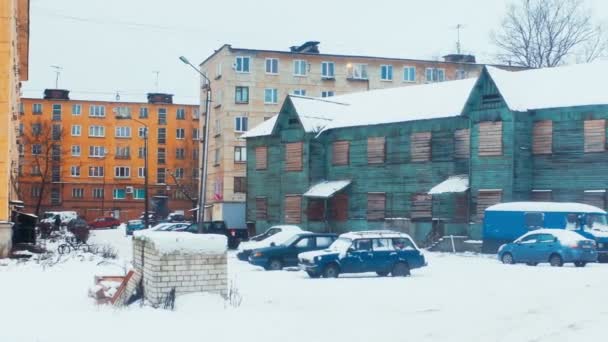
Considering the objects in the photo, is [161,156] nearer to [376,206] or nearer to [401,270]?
[376,206]

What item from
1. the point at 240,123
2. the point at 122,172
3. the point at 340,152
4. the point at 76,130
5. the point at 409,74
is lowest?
the point at 122,172

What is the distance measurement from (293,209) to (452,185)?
12.7m

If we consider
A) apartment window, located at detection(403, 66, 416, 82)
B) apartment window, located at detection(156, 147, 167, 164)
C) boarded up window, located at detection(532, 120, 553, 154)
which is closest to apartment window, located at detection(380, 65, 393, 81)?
apartment window, located at detection(403, 66, 416, 82)

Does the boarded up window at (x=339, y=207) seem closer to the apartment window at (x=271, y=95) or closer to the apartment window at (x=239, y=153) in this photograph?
the apartment window at (x=239, y=153)

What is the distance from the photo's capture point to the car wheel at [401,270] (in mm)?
25641

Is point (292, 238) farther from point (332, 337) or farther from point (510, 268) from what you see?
point (332, 337)

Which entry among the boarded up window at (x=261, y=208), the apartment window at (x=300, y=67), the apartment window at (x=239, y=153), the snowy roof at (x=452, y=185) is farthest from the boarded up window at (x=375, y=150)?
the apartment window at (x=300, y=67)

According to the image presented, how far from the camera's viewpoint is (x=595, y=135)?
3900 cm

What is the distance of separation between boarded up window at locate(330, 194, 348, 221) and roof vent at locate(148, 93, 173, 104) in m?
52.0

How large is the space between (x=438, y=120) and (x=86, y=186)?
6167cm

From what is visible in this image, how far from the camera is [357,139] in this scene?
4909 centimetres

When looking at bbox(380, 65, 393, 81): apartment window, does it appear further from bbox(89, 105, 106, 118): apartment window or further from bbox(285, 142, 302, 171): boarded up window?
bbox(89, 105, 106, 118): apartment window

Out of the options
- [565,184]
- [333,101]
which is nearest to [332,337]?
[565,184]

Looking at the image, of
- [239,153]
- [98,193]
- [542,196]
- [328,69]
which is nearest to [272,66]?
[328,69]
